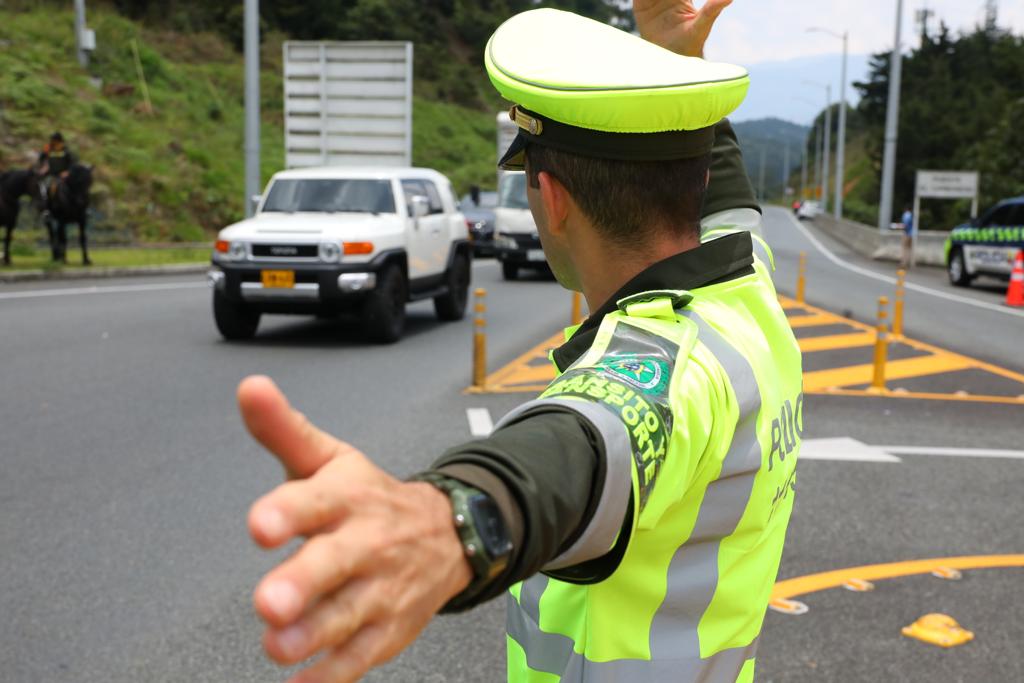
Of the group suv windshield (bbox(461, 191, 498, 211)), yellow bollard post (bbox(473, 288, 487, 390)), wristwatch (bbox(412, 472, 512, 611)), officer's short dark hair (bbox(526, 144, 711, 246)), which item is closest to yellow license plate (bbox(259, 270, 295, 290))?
yellow bollard post (bbox(473, 288, 487, 390))

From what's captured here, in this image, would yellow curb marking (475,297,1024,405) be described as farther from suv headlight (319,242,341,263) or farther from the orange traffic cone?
the orange traffic cone

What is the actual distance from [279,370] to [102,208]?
18393 millimetres

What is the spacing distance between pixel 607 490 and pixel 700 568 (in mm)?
397

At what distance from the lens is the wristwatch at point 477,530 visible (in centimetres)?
96

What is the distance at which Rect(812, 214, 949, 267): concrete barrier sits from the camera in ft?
99.5

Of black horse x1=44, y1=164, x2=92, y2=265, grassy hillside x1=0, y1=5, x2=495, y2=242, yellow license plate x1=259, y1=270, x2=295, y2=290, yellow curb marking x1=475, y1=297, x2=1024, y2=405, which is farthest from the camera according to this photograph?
grassy hillside x1=0, y1=5, x2=495, y2=242

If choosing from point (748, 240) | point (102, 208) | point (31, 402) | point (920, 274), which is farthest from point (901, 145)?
point (748, 240)

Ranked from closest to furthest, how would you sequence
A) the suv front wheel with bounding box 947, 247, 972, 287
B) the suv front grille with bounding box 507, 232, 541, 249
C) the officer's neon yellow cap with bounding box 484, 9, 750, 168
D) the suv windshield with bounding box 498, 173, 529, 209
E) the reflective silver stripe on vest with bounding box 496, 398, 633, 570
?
the reflective silver stripe on vest with bounding box 496, 398, 633, 570 → the officer's neon yellow cap with bounding box 484, 9, 750, 168 → the suv front grille with bounding box 507, 232, 541, 249 → the suv windshield with bounding box 498, 173, 529, 209 → the suv front wheel with bounding box 947, 247, 972, 287

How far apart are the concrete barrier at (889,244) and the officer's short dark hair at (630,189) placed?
86.1ft

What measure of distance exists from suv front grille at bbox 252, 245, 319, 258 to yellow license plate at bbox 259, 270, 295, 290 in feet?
0.61

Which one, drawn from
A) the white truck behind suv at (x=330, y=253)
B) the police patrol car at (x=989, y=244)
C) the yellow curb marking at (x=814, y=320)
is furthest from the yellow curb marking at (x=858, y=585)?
the police patrol car at (x=989, y=244)

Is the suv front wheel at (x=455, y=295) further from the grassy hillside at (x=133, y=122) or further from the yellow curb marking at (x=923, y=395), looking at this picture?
the grassy hillside at (x=133, y=122)

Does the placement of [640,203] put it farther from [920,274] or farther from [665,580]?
[920,274]

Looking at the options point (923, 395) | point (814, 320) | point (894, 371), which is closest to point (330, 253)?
point (894, 371)
